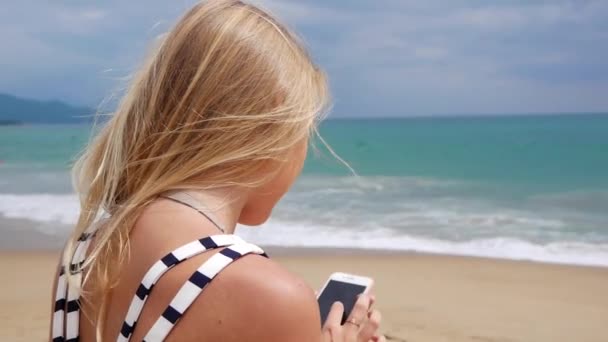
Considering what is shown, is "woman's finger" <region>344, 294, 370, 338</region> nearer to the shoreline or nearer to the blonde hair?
the blonde hair

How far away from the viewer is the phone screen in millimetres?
1612

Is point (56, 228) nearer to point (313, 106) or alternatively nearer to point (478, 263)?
point (478, 263)

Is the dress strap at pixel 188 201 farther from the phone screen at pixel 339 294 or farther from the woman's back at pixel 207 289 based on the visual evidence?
the phone screen at pixel 339 294

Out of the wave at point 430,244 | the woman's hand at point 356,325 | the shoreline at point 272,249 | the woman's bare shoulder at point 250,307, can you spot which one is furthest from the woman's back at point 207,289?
the wave at point 430,244

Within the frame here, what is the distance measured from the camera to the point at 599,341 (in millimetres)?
4688

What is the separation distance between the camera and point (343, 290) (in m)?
1.67

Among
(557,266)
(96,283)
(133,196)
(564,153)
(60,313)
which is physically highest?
(133,196)

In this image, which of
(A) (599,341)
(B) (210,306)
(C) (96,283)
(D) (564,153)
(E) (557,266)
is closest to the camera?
(B) (210,306)

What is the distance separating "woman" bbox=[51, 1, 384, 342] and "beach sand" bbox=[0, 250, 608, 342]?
360cm

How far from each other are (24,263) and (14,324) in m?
2.34

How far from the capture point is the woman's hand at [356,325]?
1.34 m

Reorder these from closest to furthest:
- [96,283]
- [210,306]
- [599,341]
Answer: [210,306] → [96,283] → [599,341]

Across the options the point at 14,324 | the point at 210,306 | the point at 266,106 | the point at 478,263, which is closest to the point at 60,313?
the point at 210,306

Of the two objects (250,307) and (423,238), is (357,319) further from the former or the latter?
(423,238)
